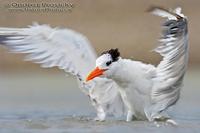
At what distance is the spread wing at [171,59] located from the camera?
982 centimetres

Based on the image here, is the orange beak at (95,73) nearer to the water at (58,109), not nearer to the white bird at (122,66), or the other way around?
the white bird at (122,66)

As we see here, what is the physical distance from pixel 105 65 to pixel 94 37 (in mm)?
5433

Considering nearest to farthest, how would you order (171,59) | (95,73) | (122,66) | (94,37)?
1. (95,73)
2. (122,66)
3. (171,59)
4. (94,37)

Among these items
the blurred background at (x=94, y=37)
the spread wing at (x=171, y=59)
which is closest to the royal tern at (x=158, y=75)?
the spread wing at (x=171, y=59)

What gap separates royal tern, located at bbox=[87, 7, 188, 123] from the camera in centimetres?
977

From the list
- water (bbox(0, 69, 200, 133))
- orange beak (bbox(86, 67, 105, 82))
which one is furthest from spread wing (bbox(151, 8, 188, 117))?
orange beak (bbox(86, 67, 105, 82))

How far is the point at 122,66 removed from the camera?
9695mm

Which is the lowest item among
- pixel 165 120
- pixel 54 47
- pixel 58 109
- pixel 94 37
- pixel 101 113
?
pixel 165 120

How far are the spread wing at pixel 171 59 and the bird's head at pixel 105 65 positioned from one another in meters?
0.43

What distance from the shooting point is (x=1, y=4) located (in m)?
15.5

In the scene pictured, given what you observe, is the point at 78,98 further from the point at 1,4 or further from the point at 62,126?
the point at 1,4

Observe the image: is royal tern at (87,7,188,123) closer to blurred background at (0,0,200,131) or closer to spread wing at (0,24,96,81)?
spread wing at (0,24,96,81)

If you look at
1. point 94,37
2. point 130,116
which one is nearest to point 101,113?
point 130,116

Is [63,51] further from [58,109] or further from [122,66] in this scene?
[58,109]
